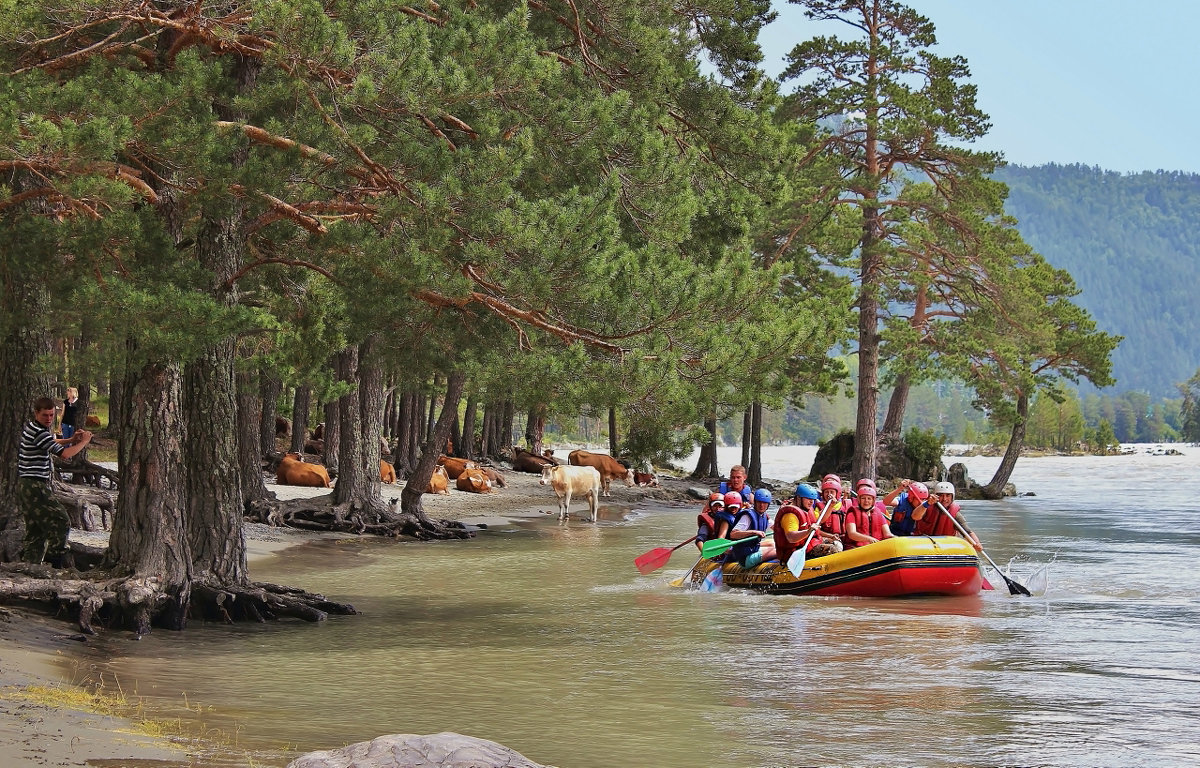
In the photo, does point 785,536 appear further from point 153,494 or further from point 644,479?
point 644,479

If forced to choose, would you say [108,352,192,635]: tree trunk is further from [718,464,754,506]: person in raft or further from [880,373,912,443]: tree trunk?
[880,373,912,443]: tree trunk

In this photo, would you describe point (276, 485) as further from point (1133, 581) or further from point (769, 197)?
point (1133, 581)

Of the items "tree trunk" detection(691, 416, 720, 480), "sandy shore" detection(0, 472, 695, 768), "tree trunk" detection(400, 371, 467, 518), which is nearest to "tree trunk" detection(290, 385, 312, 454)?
"tree trunk" detection(400, 371, 467, 518)

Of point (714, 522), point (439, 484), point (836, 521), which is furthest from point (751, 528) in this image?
point (439, 484)

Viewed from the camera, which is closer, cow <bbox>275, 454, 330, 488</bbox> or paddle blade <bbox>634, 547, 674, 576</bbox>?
paddle blade <bbox>634, 547, 674, 576</bbox>

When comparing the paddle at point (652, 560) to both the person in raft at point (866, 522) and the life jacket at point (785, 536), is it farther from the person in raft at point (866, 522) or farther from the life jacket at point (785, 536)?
the person in raft at point (866, 522)

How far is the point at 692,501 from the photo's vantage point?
3903cm

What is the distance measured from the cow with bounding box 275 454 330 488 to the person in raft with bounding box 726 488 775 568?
44.5ft

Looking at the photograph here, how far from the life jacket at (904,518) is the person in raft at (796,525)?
163 centimetres

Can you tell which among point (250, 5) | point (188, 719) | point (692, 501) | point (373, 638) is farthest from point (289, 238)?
point (692, 501)

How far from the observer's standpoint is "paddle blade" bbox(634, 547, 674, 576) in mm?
18875

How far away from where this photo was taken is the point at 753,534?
1775 cm

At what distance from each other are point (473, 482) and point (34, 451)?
23.0 m

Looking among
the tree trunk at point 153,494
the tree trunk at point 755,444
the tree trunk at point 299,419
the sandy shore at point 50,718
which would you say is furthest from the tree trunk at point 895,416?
the tree trunk at point 153,494
